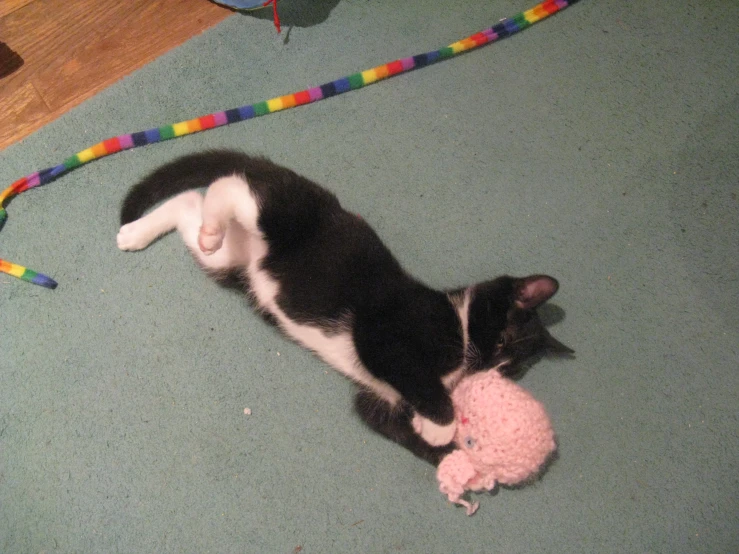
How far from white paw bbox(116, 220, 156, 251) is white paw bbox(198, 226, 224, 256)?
0.25m

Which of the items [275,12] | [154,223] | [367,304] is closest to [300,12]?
[275,12]

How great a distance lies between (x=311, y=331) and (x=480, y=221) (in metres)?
0.53

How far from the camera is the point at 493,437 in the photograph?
35.9 inches

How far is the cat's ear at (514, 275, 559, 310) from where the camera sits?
100 cm

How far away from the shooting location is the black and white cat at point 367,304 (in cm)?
100

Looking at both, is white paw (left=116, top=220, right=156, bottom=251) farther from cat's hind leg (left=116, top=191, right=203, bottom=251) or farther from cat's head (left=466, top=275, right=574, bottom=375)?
cat's head (left=466, top=275, right=574, bottom=375)

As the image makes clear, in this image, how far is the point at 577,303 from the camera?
1.24 metres

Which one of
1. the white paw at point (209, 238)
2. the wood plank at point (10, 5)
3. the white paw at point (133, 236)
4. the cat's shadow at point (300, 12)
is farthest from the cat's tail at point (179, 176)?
the wood plank at point (10, 5)

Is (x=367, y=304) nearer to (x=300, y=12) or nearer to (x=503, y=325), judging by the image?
(x=503, y=325)

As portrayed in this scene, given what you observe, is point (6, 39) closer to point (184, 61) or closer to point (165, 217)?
point (184, 61)

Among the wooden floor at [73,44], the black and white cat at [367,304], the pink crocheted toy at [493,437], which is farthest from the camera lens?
the wooden floor at [73,44]

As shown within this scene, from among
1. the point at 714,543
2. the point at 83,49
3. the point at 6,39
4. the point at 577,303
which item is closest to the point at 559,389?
the point at 577,303

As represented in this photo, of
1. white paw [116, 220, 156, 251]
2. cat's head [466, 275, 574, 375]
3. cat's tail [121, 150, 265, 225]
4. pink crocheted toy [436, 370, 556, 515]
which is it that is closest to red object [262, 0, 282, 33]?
cat's tail [121, 150, 265, 225]

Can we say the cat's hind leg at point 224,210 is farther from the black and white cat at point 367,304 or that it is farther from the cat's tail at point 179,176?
the cat's tail at point 179,176
